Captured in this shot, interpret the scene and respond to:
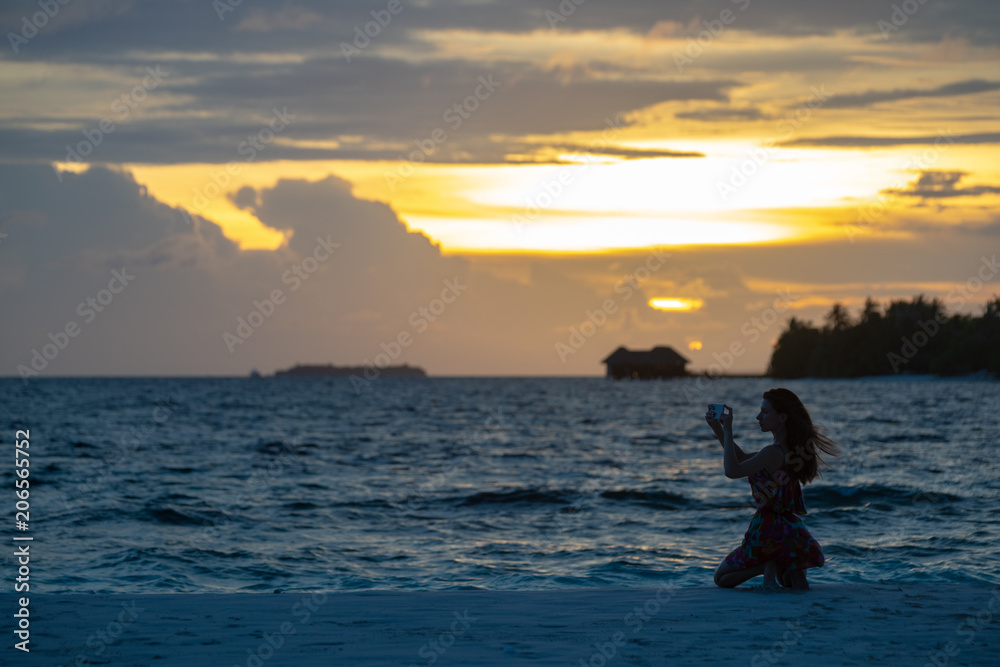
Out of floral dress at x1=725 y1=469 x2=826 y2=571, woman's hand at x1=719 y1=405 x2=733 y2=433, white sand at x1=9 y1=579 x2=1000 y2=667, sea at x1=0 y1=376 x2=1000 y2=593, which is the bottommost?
sea at x1=0 y1=376 x2=1000 y2=593

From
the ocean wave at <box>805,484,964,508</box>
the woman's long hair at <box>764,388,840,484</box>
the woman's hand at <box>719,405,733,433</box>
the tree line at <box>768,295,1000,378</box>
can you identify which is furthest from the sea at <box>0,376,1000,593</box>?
the tree line at <box>768,295,1000,378</box>

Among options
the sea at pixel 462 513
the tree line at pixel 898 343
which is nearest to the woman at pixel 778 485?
the sea at pixel 462 513

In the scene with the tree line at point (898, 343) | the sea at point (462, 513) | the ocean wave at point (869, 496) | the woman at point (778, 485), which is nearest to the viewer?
the woman at point (778, 485)

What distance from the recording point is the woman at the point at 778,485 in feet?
27.0

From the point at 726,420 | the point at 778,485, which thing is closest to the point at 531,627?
the point at 726,420

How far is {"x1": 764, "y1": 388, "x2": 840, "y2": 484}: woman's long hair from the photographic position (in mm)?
8266

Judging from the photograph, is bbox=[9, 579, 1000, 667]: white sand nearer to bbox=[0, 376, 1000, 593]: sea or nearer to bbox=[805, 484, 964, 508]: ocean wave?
bbox=[0, 376, 1000, 593]: sea

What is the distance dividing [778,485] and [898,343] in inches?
6566

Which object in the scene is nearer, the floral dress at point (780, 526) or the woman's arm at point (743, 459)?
the woman's arm at point (743, 459)

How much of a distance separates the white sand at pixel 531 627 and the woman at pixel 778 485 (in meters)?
0.30

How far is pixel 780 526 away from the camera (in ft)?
27.9

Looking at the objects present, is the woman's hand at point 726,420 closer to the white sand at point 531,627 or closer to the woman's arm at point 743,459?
the woman's arm at point 743,459

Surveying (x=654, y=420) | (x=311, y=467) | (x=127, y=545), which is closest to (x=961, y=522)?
(x=127, y=545)

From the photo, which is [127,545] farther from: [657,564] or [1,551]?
Answer: [657,564]
